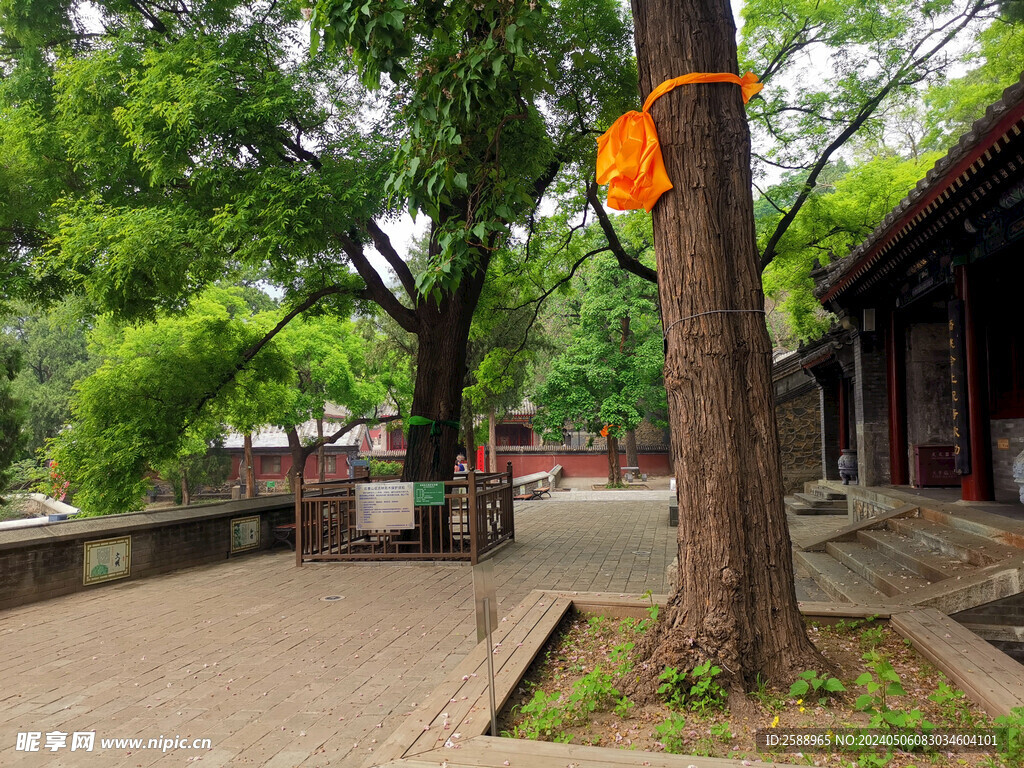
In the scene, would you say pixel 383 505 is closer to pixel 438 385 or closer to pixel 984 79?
pixel 438 385

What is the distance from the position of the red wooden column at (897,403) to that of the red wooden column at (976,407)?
2.62 meters

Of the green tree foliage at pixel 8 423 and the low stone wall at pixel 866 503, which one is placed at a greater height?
the green tree foliage at pixel 8 423

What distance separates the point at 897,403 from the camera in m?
10.1

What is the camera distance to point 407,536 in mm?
10125

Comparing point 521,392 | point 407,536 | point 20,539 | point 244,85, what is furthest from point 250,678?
point 521,392

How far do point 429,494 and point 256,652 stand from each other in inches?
167

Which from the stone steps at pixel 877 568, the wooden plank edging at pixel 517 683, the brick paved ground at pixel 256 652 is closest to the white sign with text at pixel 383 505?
the brick paved ground at pixel 256 652

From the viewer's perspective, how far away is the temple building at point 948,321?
606cm

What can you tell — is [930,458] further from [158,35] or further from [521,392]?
[521,392]

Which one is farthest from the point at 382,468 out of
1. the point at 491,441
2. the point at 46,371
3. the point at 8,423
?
the point at 46,371

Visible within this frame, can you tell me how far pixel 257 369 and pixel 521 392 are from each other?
16158mm

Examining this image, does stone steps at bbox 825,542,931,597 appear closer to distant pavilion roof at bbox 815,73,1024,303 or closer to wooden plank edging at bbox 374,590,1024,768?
wooden plank edging at bbox 374,590,1024,768

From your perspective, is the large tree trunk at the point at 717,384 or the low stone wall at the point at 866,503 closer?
the large tree trunk at the point at 717,384

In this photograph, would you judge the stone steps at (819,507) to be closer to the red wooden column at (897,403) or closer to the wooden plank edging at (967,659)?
the red wooden column at (897,403)
